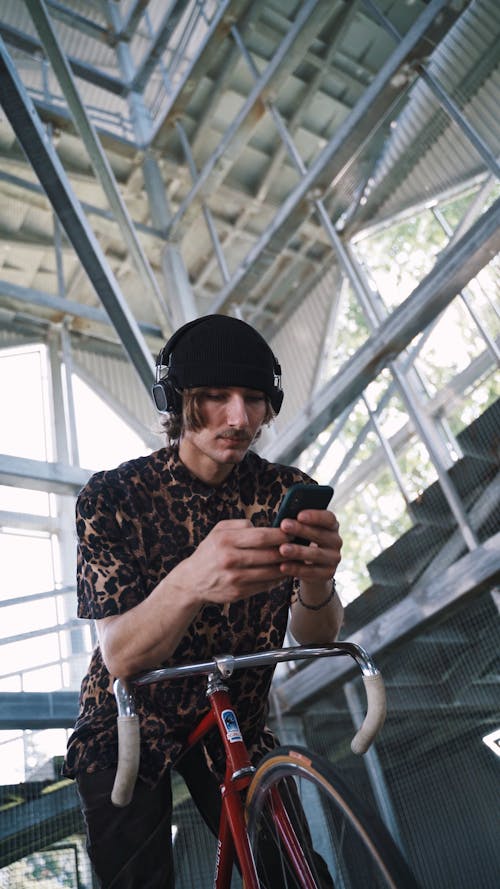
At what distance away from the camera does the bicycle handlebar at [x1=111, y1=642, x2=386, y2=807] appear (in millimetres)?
1068

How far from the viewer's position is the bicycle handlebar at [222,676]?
1.07m

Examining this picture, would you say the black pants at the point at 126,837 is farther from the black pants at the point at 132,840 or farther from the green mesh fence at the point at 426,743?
the green mesh fence at the point at 426,743

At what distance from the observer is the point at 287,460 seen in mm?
6109

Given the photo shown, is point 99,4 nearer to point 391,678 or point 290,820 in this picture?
point 391,678

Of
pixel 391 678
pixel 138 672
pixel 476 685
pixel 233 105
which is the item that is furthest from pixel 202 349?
pixel 233 105

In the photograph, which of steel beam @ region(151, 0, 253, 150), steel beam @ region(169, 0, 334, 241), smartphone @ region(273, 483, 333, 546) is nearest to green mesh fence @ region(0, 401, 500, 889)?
smartphone @ region(273, 483, 333, 546)

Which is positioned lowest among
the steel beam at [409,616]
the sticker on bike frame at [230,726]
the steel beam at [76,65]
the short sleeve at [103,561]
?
the sticker on bike frame at [230,726]

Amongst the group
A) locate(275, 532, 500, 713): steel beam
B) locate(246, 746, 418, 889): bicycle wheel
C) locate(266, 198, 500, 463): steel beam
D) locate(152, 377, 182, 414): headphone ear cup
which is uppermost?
locate(266, 198, 500, 463): steel beam

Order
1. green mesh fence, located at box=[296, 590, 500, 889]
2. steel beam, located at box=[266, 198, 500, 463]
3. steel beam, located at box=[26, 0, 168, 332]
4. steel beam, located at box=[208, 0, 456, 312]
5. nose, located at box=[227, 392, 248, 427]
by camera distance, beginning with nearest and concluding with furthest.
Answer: nose, located at box=[227, 392, 248, 427]
green mesh fence, located at box=[296, 590, 500, 889]
steel beam, located at box=[266, 198, 500, 463]
steel beam, located at box=[26, 0, 168, 332]
steel beam, located at box=[208, 0, 456, 312]

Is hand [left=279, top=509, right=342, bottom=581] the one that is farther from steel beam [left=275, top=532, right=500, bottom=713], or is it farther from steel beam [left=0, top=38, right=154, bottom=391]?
steel beam [left=0, top=38, right=154, bottom=391]

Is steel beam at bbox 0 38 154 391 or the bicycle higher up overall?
steel beam at bbox 0 38 154 391

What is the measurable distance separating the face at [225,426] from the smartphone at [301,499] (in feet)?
1.28

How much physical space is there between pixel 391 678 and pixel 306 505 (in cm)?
432

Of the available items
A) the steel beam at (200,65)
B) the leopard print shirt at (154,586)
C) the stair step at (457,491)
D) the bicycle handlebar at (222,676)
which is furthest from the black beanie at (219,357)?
the steel beam at (200,65)
